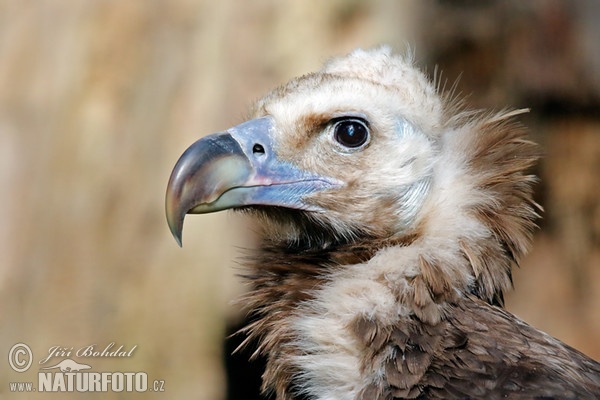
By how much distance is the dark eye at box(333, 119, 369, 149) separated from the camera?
2.12 metres

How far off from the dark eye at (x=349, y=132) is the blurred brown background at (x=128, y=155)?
1.51 m

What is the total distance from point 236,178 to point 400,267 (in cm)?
48

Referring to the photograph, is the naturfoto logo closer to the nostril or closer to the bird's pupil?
the nostril

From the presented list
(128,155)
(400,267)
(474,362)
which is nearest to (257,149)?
(400,267)

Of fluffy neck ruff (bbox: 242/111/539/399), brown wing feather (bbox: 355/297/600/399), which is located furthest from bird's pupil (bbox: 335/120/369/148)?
brown wing feather (bbox: 355/297/600/399)

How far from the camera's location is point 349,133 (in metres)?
2.12

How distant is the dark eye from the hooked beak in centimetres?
11

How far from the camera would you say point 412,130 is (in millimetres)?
2168

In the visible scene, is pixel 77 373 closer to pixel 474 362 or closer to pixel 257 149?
pixel 257 149

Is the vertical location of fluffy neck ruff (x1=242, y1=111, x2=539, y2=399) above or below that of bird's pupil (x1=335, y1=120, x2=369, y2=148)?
below

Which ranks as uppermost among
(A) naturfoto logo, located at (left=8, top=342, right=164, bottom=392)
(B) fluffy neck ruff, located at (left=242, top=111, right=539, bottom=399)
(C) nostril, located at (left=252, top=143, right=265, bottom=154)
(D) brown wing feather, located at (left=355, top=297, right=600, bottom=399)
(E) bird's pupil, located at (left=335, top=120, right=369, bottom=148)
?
(E) bird's pupil, located at (left=335, top=120, right=369, bottom=148)

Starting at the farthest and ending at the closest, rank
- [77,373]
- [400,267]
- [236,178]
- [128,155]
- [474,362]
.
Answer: [128,155] < [77,373] < [236,178] < [400,267] < [474,362]

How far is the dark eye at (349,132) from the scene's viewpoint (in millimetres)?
2125

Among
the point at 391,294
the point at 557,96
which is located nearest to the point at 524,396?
the point at 391,294
